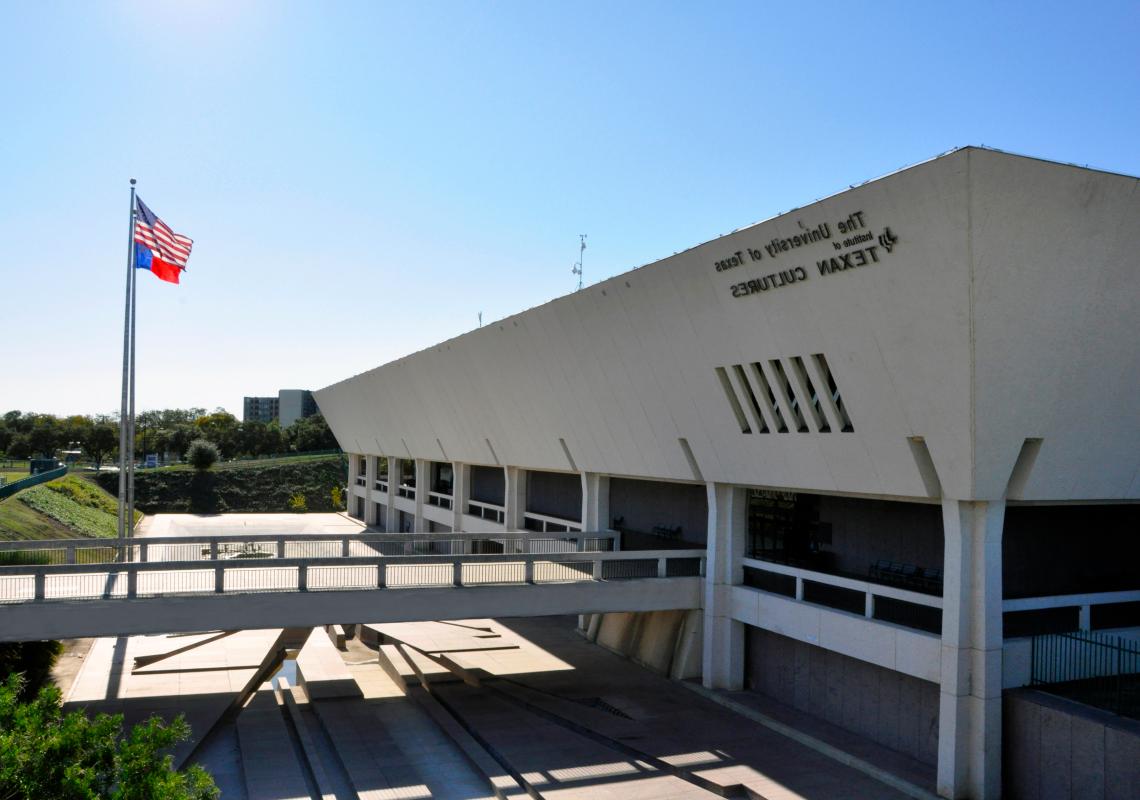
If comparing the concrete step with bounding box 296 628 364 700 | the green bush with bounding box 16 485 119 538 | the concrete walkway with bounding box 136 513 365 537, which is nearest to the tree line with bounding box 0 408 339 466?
the concrete walkway with bounding box 136 513 365 537

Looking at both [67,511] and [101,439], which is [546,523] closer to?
[67,511]

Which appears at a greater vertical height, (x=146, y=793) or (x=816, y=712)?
(x=146, y=793)

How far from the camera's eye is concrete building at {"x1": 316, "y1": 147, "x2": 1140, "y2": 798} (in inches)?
591

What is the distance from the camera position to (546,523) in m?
36.9

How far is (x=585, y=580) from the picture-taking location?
23453mm

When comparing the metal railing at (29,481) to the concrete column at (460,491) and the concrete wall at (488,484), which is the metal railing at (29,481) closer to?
the concrete column at (460,491)

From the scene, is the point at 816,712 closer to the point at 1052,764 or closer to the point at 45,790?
the point at 1052,764

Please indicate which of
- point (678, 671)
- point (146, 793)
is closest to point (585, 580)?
point (678, 671)

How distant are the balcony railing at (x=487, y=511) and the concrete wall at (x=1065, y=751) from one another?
2629 centimetres

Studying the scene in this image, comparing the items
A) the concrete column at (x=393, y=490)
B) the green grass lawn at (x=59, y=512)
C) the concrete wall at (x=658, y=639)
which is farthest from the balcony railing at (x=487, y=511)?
the green grass lawn at (x=59, y=512)

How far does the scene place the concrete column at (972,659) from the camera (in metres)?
16.5

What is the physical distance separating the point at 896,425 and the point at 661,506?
13268 mm

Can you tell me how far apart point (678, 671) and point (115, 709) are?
14.6 m

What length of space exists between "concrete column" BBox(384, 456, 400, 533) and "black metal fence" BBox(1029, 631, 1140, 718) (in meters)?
46.6
